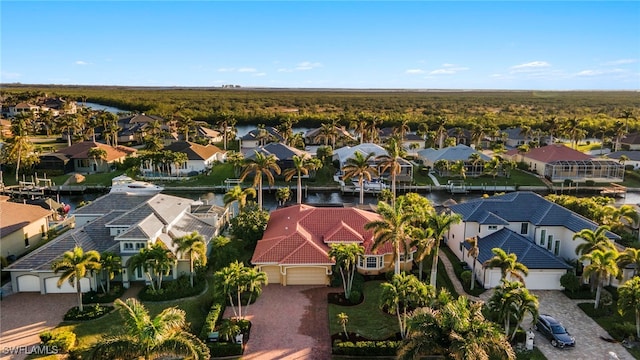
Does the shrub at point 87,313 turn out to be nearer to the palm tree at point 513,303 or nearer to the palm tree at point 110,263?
the palm tree at point 110,263

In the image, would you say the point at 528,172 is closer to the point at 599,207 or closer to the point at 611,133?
the point at 599,207

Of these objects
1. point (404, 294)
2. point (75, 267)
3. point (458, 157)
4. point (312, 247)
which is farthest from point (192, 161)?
point (404, 294)

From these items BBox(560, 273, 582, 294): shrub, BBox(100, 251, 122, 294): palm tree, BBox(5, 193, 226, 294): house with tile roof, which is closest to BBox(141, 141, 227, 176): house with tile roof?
BBox(5, 193, 226, 294): house with tile roof

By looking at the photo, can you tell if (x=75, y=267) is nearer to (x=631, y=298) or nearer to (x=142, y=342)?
(x=142, y=342)

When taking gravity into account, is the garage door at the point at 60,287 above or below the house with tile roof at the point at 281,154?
below

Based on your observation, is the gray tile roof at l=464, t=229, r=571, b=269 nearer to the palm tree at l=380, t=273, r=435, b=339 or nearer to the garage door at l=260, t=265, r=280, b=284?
the palm tree at l=380, t=273, r=435, b=339

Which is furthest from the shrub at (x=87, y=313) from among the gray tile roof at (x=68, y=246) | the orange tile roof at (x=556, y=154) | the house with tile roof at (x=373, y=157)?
the orange tile roof at (x=556, y=154)
